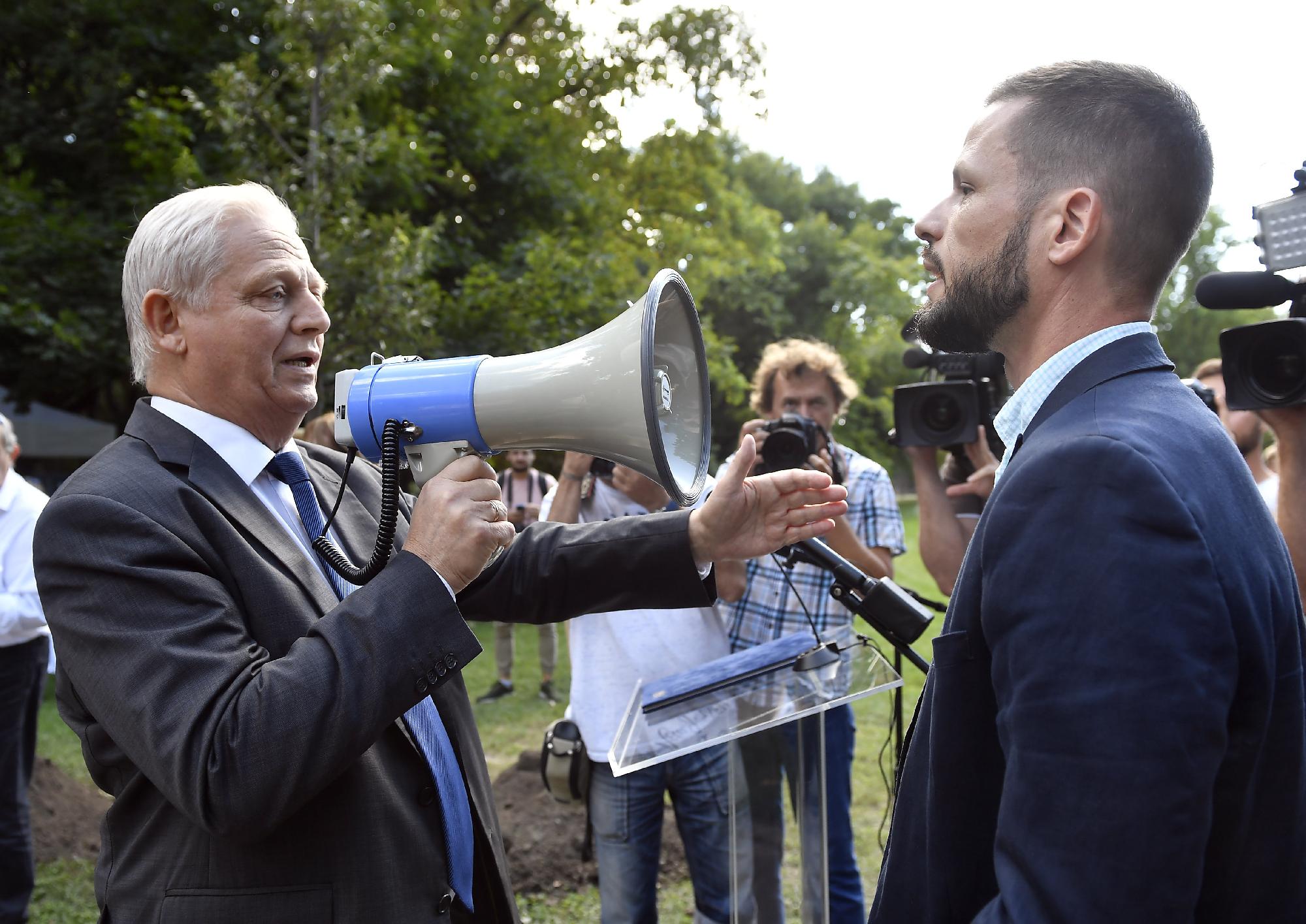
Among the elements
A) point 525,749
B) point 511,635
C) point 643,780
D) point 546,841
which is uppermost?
point 643,780

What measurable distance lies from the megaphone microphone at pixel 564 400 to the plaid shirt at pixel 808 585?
1.85 meters

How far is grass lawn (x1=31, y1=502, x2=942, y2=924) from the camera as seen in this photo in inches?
168

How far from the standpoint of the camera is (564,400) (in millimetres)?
1681

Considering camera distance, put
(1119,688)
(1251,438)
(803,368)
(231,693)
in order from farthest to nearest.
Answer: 1. (803,368)
2. (1251,438)
3. (231,693)
4. (1119,688)

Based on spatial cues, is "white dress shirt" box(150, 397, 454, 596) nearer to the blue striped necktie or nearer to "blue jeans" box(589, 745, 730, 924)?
the blue striped necktie

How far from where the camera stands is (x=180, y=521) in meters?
1.62

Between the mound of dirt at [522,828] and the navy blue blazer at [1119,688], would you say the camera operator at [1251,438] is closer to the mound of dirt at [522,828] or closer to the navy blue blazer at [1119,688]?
the navy blue blazer at [1119,688]

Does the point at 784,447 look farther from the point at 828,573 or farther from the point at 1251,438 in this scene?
the point at 1251,438

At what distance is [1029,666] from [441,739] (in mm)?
1206

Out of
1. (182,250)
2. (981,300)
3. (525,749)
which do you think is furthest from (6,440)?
(981,300)

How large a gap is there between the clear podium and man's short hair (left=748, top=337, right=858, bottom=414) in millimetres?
1746

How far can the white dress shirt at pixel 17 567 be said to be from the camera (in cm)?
409

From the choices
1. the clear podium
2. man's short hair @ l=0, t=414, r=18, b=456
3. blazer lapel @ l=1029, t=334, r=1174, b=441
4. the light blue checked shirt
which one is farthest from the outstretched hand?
man's short hair @ l=0, t=414, r=18, b=456

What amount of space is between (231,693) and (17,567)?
3527 millimetres
